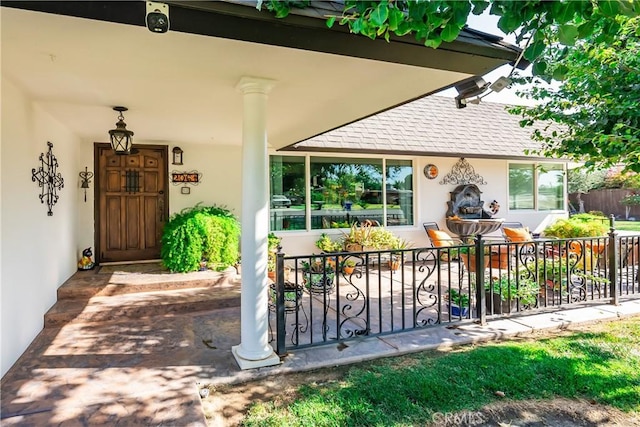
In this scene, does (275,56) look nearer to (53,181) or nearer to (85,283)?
(53,181)

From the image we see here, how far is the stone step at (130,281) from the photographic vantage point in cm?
490

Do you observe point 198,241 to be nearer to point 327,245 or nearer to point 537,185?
point 327,245

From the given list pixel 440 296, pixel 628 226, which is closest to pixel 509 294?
pixel 440 296

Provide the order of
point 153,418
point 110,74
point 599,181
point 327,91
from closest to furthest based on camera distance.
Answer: point 153,418 → point 110,74 → point 327,91 → point 599,181

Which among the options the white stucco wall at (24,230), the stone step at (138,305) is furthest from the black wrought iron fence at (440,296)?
the white stucco wall at (24,230)

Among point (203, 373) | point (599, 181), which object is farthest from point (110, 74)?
point (599, 181)

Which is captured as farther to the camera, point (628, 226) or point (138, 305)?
point (628, 226)

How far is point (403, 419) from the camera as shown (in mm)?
2523

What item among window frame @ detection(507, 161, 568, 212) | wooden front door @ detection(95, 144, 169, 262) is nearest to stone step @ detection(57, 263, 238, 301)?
wooden front door @ detection(95, 144, 169, 262)

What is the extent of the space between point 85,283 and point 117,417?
322cm

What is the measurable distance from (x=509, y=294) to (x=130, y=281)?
16.5ft

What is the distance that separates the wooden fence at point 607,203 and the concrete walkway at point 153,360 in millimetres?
18120

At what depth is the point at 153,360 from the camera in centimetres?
340

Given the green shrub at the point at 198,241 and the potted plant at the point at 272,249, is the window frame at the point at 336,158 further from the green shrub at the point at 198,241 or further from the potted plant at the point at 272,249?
the green shrub at the point at 198,241
